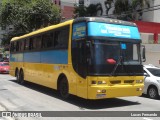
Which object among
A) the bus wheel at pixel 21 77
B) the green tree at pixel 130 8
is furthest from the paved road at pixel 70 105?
the green tree at pixel 130 8

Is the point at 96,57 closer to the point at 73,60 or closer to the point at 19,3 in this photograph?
the point at 73,60

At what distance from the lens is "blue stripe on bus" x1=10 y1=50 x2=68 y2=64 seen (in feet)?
43.5

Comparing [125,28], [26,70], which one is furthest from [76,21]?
[26,70]

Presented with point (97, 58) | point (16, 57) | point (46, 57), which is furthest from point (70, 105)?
point (16, 57)

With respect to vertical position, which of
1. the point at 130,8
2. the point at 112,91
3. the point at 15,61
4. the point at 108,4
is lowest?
the point at 112,91

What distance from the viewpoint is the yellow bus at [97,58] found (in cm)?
1111

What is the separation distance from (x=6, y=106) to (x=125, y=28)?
5.26m

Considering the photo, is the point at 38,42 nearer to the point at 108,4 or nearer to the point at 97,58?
the point at 97,58

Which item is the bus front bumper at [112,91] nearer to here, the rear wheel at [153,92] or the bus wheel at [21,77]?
the rear wheel at [153,92]

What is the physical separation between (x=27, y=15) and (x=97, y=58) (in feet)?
107

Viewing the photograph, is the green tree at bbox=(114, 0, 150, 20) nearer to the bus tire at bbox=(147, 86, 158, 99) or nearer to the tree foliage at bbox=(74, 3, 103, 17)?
the tree foliage at bbox=(74, 3, 103, 17)

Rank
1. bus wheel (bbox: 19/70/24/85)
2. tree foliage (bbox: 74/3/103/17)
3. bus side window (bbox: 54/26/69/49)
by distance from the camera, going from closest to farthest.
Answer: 1. bus side window (bbox: 54/26/69/49)
2. bus wheel (bbox: 19/70/24/85)
3. tree foliage (bbox: 74/3/103/17)

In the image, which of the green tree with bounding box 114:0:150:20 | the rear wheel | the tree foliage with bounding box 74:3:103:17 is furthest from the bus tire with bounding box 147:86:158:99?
the tree foliage with bounding box 74:3:103:17

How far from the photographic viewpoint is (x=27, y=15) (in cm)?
4234
